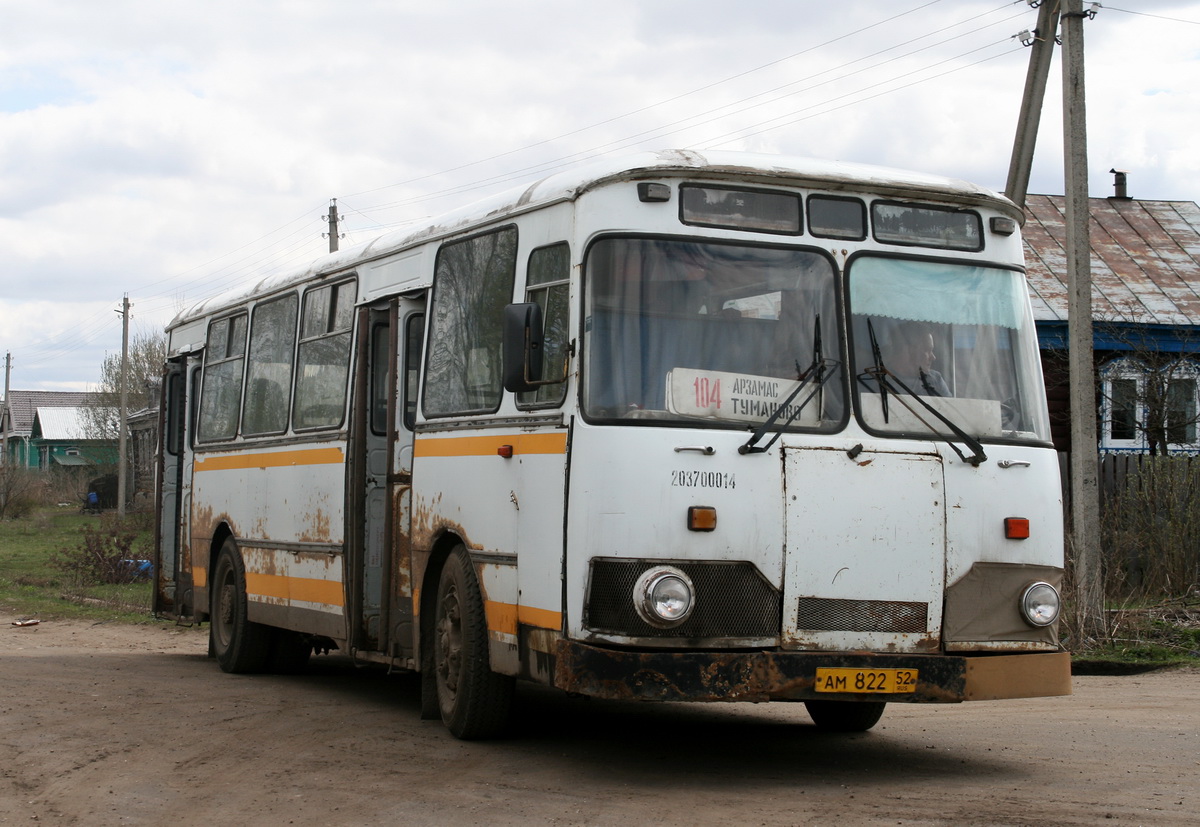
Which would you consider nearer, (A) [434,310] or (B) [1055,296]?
(A) [434,310]

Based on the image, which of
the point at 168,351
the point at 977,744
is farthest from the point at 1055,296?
the point at 977,744

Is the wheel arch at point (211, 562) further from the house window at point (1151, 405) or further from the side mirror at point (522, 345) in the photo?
the house window at point (1151, 405)

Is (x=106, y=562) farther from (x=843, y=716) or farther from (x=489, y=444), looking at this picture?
(x=489, y=444)

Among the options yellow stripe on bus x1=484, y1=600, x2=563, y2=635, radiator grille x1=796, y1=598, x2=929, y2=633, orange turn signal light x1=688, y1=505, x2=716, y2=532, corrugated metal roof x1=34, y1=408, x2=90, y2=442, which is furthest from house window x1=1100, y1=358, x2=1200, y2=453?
corrugated metal roof x1=34, y1=408, x2=90, y2=442

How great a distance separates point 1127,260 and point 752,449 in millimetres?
24358

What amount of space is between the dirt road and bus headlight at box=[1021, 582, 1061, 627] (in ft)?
2.55

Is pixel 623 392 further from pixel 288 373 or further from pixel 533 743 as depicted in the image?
pixel 288 373

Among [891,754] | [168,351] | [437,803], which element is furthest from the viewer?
[168,351]

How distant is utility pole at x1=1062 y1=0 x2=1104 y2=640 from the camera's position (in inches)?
581

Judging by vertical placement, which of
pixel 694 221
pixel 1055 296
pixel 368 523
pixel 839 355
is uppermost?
pixel 1055 296

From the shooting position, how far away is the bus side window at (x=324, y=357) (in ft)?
36.7

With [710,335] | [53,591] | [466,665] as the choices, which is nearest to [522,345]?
[710,335]

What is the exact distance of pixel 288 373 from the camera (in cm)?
1227

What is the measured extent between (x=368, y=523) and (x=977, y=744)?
4152 mm
